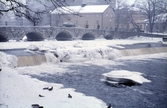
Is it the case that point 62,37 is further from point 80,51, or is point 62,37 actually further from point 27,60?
point 27,60

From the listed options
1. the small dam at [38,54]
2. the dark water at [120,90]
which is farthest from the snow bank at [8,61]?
the dark water at [120,90]

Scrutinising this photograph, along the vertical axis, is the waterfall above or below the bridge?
below

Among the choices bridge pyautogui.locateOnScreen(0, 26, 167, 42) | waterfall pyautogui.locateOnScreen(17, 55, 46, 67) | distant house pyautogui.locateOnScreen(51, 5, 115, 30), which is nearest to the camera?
waterfall pyautogui.locateOnScreen(17, 55, 46, 67)

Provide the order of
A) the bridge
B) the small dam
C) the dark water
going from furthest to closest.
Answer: the bridge, the small dam, the dark water

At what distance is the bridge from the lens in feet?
102

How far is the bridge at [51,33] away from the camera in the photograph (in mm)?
30938

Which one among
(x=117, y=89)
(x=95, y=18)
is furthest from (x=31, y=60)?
(x=95, y=18)

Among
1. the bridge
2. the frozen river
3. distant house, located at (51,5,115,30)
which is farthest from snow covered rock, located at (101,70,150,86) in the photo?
distant house, located at (51,5,115,30)

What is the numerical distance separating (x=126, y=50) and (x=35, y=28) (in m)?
14.1

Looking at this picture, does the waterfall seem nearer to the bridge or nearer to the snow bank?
the snow bank

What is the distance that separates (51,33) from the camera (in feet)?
117

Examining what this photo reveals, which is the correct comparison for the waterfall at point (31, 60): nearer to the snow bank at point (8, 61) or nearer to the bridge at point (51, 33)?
the snow bank at point (8, 61)

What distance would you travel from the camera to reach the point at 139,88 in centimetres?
1235

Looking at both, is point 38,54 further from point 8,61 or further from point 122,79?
point 122,79
